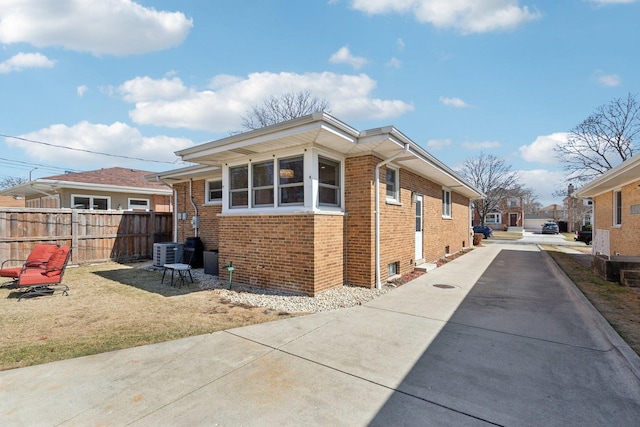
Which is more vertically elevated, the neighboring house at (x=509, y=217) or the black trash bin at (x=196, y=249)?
the neighboring house at (x=509, y=217)

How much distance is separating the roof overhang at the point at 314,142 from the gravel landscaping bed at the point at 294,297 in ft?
10.2

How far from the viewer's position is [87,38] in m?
8.64

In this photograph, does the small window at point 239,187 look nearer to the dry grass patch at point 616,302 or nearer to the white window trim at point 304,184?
the white window trim at point 304,184

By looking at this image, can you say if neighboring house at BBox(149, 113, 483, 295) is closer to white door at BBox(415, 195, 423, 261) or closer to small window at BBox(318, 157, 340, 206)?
small window at BBox(318, 157, 340, 206)

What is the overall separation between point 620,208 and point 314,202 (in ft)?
43.9

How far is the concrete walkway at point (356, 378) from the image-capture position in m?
2.53

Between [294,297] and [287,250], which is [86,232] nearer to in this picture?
[287,250]

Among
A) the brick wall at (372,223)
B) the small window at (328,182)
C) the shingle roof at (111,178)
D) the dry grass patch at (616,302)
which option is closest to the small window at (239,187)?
the small window at (328,182)

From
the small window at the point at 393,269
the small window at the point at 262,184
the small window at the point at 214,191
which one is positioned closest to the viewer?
the small window at the point at 262,184

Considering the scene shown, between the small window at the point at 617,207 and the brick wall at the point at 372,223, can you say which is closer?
the brick wall at the point at 372,223

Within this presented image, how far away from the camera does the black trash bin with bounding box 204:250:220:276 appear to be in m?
8.62

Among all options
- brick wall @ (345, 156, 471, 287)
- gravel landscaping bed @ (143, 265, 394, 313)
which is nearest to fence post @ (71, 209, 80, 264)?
gravel landscaping bed @ (143, 265, 394, 313)

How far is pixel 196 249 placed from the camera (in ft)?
32.7

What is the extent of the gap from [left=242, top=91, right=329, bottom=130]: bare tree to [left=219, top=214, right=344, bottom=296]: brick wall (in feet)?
59.2
